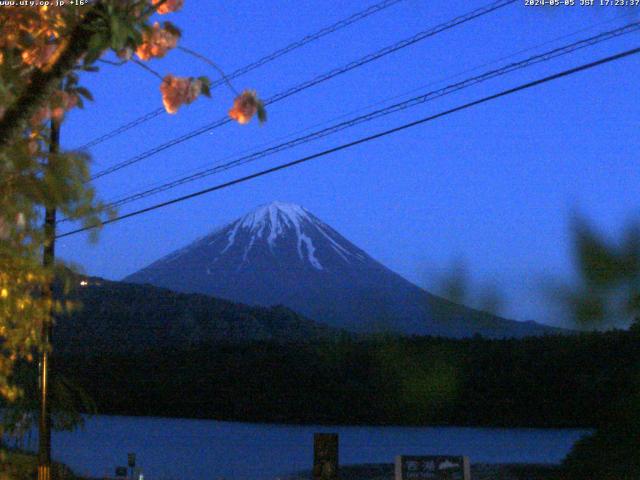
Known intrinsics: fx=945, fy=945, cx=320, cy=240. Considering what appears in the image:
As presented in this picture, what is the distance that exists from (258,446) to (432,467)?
20.5m

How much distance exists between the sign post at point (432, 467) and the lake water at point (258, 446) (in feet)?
31.7

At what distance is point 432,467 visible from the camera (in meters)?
13.8

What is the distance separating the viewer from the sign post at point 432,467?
538 inches

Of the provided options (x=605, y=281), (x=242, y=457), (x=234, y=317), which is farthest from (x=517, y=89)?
(x=234, y=317)

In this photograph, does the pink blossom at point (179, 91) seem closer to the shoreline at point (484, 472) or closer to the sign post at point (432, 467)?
the sign post at point (432, 467)

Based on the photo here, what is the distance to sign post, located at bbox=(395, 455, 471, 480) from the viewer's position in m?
13.7

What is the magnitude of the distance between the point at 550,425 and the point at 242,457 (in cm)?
1192

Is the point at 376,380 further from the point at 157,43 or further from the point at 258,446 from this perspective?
the point at 157,43

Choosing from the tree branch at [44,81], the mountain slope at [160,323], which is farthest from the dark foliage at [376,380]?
the tree branch at [44,81]

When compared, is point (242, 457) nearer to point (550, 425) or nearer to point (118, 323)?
point (550, 425)

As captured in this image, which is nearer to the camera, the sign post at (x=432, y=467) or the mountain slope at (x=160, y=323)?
the sign post at (x=432, y=467)

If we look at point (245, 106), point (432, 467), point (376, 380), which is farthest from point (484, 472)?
point (376, 380)

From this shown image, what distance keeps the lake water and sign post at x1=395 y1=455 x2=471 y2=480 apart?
31.7 feet

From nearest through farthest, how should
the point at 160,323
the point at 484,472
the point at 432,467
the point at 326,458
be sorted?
the point at 432,467 → the point at 326,458 → the point at 484,472 → the point at 160,323
